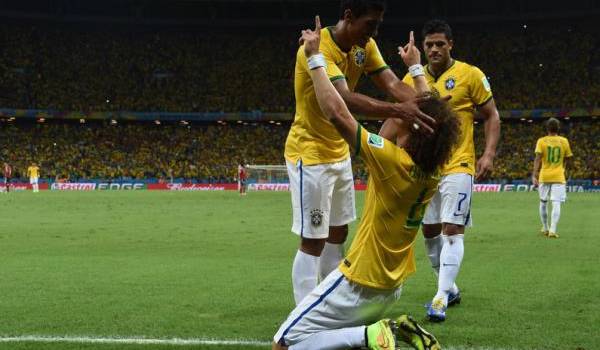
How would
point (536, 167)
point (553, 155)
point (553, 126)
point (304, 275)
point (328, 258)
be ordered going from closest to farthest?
point (304, 275), point (328, 258), point (553, 126), point (553, 155), point (536, 167)

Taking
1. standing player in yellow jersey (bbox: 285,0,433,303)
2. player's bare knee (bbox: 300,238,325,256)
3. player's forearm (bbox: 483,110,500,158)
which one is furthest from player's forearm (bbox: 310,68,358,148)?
player's forearm (bbox: 483,110,500,158)

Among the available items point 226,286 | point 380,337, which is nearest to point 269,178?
point 226,286

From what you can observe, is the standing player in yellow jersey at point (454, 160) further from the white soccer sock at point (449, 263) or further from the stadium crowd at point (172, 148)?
the stadium crowd at point (172, 148)

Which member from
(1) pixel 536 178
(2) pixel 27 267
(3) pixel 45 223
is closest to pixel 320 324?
(2) pixel 27 267

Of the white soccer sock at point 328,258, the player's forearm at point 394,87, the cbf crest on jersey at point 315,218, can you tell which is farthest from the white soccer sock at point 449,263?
the player's forearm at point 394,87

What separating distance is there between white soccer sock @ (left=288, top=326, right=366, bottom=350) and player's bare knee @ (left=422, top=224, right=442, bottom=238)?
341 cm

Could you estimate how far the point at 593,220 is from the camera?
19.2m

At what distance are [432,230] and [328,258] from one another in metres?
1.78

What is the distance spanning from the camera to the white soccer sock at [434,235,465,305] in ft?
21.5

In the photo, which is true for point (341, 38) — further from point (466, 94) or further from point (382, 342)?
point (382, 342)

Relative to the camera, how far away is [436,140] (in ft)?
13.0

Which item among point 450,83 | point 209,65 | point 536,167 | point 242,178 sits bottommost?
point 242,178

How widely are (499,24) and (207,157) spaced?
2950cm

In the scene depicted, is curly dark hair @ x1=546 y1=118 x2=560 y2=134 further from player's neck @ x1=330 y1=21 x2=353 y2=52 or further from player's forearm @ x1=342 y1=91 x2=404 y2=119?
player's forearm @ x1=342 y1=91 x2=404 y2=119
